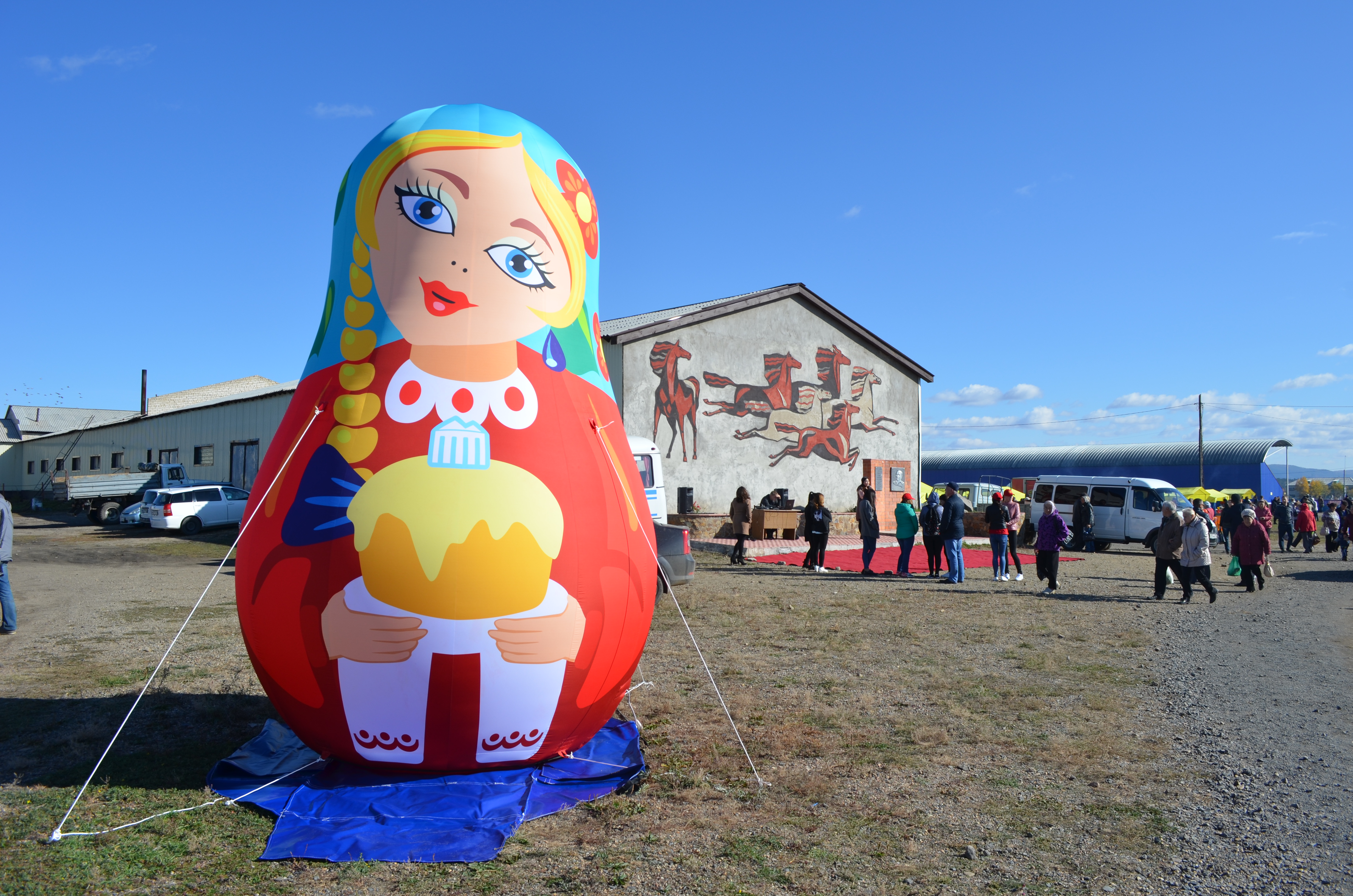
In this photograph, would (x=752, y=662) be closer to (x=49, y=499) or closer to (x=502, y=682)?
Answer: (x=502, y=682)

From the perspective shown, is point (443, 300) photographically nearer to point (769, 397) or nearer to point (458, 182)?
point (458, 182)

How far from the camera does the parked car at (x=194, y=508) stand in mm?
28281

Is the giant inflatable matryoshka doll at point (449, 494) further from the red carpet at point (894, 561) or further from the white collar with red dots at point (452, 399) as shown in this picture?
the red carpet at point (894, 561)

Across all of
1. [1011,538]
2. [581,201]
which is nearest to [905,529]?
[1011,538]

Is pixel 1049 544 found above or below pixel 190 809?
above

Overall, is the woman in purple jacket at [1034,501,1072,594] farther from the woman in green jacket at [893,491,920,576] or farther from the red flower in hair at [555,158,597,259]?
the red flower in hair at [555,158,597,259]

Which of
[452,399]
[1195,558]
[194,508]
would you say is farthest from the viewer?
[194,508]

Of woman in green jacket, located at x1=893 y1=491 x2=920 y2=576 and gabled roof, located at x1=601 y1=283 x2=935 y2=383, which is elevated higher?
gabled roof, located at x1=601 y1=283 x2=935 y2=383

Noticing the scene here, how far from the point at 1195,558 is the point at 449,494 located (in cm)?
1418

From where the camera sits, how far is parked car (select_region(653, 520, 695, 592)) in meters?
13.8

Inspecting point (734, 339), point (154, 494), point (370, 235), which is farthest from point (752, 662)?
point (154, 494)

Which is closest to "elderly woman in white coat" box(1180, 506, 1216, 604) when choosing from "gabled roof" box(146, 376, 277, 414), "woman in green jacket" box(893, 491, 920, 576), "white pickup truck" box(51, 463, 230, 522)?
"woman in green jacket" box(893, 491, 920, 576)

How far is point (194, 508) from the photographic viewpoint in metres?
28.6

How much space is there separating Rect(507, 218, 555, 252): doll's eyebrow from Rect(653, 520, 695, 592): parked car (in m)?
8.27
